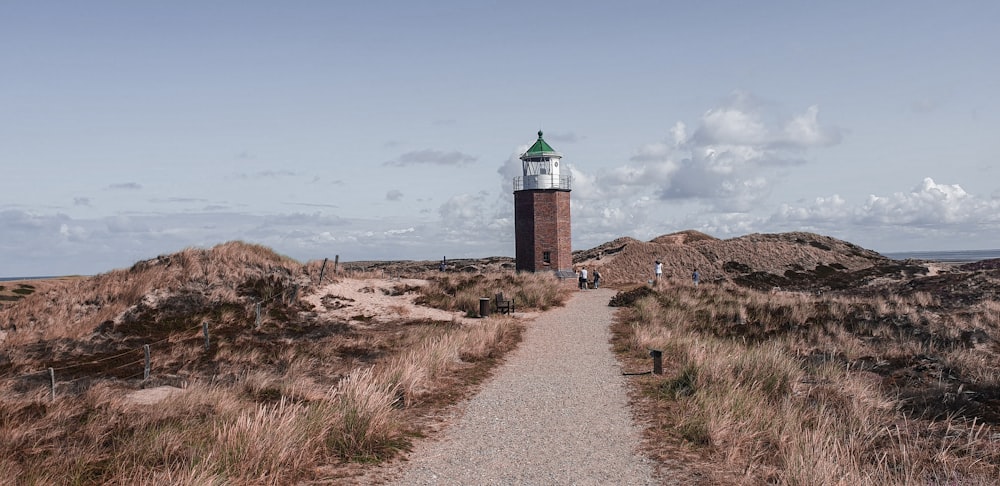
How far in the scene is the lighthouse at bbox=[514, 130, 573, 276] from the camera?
39.3 m

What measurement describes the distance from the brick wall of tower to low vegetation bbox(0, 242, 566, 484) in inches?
201

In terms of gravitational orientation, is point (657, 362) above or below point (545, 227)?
below

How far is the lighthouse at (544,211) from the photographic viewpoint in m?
39.3

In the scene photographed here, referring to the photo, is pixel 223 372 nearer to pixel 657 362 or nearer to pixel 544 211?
pixel 657 362

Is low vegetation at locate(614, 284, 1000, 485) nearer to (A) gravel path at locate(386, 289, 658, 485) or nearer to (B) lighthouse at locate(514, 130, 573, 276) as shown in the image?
(A) gravel path at locate(386, 289, 658, 485)

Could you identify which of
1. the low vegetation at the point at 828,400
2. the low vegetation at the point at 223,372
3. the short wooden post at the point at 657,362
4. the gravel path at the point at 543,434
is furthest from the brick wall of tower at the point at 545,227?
the short wooden post at the point at 657,362

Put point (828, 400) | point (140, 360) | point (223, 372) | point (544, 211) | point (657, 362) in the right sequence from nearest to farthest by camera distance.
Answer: point (828, 400) < point (657, 362) < point (223, 372) < point (140, 360) < point (544, 211)

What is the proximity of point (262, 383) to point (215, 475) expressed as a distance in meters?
6.36

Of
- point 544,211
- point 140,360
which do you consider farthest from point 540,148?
point 140,360

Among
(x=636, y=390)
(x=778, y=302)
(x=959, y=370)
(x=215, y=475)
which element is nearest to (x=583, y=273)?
(x=778, y=302)

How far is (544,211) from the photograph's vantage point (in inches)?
1549

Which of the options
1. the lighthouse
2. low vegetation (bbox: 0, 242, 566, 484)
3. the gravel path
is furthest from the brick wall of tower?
the gravel path

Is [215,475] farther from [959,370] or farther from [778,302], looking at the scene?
[778,302]

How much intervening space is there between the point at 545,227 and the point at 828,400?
28.7m
